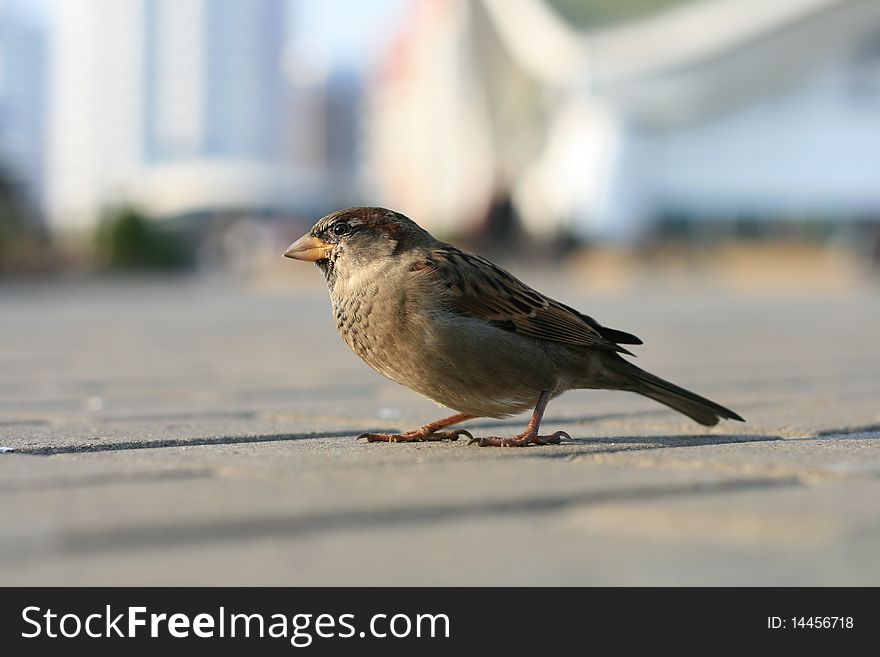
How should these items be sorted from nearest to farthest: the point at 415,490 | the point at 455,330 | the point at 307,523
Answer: the point at 307,523 → the point at 415,490 → the point at 455,330

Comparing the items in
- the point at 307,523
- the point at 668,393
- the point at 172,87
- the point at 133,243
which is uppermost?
the point at 172,87

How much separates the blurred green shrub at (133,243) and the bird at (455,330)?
17522 mm

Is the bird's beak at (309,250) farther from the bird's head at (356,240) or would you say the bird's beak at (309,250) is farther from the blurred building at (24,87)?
the blurred building at (24,87)

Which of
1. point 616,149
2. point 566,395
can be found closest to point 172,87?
point 616,149

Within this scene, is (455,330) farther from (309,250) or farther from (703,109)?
(703,109)

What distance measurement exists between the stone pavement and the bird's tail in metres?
0.06

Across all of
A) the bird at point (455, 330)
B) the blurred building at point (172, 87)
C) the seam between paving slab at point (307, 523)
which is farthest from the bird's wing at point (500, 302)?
the blurred building at point (172, 87)

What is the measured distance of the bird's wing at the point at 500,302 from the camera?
2.71 meters

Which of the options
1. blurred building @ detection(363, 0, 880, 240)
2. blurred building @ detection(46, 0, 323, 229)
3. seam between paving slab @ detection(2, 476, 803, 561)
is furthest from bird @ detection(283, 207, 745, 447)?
blurred building @ detection(46, 0, 323, 229)

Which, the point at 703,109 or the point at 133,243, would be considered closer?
the point at 133,243

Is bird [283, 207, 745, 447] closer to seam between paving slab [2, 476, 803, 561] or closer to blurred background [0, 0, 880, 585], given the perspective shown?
blurred background [0, 0, 880, 585]

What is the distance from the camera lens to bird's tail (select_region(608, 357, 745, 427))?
295 centimetres

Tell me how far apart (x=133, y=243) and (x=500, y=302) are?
1817cm

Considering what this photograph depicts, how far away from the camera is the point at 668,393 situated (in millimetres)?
2973
